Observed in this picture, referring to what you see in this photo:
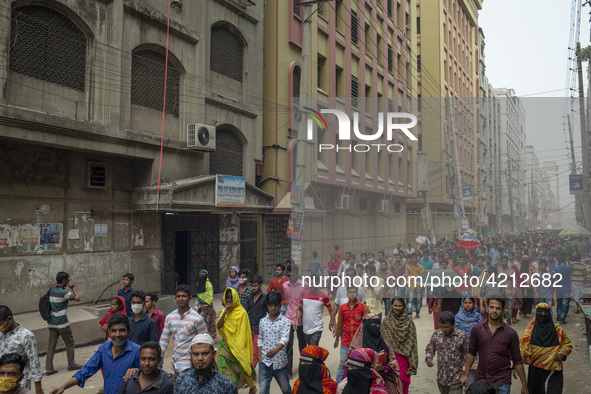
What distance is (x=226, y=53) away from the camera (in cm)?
1462

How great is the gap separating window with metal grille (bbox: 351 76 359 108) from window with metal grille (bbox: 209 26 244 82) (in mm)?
7997

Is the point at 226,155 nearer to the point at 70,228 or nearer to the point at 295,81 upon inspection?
the point at 295,81

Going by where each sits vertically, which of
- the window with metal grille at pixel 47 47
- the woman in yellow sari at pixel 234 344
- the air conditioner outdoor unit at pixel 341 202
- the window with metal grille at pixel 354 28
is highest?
the window with metal grille at pixel 354 28

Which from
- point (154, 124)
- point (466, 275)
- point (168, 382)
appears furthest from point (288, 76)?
point (168, 382)

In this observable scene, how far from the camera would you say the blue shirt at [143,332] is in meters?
5.37

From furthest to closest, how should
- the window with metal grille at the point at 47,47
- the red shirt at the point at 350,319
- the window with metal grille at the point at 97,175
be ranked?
the window with metal grille at the point at 97,175 → the window with metal grille at the point at 47,47 → the red shirt at the point at 350,319

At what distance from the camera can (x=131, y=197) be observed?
37.8 ft

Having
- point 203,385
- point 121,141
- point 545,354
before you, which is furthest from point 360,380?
point 121,141

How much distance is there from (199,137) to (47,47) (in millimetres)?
4112

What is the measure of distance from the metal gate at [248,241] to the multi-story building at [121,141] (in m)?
0.60

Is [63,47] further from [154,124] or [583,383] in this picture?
[583,383]

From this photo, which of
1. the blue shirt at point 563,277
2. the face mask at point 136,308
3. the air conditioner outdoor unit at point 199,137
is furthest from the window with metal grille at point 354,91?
the face mask at point 136,308

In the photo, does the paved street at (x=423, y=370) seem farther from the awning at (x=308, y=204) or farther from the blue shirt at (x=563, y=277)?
the awning at (x=308, y=204)

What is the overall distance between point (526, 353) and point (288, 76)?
43.9 ft
